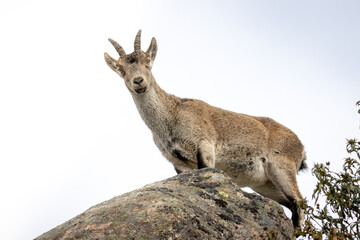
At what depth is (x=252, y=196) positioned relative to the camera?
286 inches

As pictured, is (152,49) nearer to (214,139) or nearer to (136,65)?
(136,65)

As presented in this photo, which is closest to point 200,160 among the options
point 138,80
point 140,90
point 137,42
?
point 140,90

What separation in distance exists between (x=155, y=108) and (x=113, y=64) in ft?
4.97

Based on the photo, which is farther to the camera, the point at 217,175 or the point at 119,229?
the point at 217,175

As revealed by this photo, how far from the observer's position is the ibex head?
1024 centimetres

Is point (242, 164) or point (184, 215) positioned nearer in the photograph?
point (184, 215)

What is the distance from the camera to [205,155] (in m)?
9.77

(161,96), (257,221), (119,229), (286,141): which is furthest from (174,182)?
(286,141)

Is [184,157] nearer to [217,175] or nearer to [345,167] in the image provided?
[217,175]

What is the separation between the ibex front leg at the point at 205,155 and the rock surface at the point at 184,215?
194cm

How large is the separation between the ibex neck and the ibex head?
22 cm

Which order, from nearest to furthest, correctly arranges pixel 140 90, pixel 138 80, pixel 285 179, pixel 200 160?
1. pixel 200 160
2. pixel 138 80
3. pixel 140 90
4. pixel 285 179

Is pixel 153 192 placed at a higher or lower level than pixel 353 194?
higher

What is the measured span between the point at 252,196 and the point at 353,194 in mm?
1622
